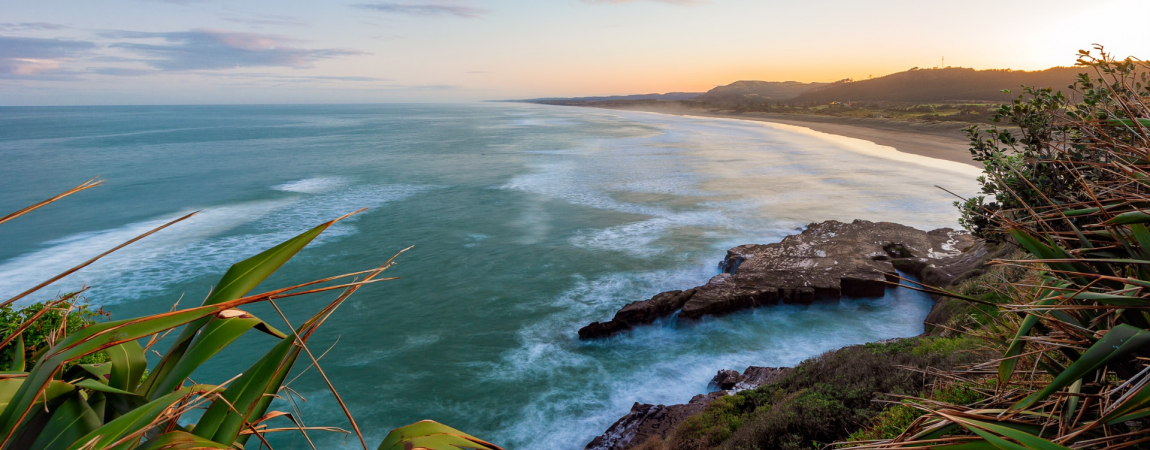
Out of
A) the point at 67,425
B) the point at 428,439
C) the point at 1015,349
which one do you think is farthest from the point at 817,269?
the point at 67,425

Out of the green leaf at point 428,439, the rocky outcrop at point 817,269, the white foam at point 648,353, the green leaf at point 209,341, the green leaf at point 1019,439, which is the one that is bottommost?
the white foam at point 648,353

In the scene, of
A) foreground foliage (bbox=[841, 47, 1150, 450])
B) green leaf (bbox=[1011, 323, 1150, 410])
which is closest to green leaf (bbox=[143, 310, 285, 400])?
foreground foliage (bbox=[841, 47, 1150, 450])

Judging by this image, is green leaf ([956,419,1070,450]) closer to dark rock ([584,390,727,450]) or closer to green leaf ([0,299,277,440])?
green leaf ([0,299,277,440])

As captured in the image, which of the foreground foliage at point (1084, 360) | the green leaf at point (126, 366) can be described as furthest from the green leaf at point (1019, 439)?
the green leaf at point (126, 366)

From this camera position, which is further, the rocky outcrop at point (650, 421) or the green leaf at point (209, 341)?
the rocky outcrop at point (650, 421)

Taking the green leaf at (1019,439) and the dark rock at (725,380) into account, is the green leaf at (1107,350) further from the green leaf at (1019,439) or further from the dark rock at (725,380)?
the dark rock at (725,380)

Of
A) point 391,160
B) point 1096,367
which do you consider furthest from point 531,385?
point 391,160

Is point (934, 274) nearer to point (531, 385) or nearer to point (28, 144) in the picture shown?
point (531, 385)
